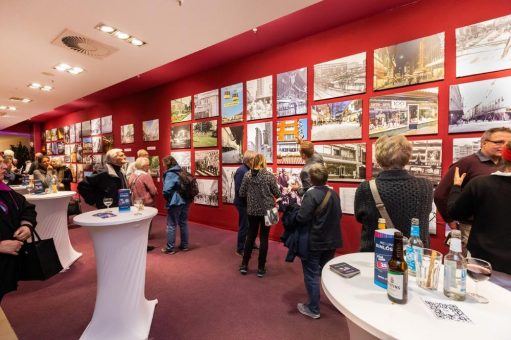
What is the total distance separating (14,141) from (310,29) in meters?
15.7

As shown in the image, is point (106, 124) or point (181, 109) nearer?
point (181, 109)

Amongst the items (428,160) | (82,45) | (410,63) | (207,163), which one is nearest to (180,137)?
(207,163)

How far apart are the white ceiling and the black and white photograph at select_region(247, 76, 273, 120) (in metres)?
1.24

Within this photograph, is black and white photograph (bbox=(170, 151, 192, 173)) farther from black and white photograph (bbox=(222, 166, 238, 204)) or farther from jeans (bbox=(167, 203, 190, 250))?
jeans (bbox=(167, 203, 190, 250))

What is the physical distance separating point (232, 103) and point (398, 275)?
4490 mm

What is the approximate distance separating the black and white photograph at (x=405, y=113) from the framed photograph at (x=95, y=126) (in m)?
8.42

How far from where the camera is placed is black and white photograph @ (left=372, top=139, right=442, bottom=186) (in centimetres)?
301

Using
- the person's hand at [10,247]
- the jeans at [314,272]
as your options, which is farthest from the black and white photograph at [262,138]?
the person's hand at [10,247]

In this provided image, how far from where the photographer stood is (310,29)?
382 centimetres

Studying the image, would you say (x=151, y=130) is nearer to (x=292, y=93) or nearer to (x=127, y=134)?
(x=127, y=134)

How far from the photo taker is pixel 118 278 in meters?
2.03

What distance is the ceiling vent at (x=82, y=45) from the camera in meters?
3.28

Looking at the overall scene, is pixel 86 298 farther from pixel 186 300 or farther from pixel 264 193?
pixel 264 193

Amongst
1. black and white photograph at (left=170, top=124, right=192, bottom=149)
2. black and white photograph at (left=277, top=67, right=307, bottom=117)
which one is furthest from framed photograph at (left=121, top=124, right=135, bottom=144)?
black and white photograph at (left=277, top=67, right=307, bottom=117)
